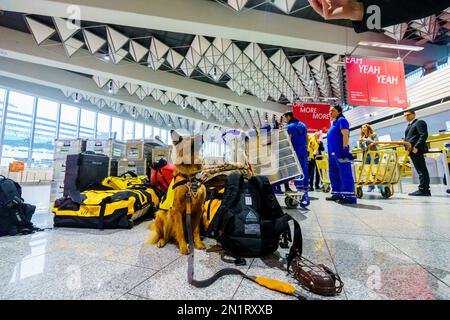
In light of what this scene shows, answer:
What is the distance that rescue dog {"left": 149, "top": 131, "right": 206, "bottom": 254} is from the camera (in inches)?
66.3

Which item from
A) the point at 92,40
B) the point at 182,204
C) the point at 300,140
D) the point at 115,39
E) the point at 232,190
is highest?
the point at 115,39

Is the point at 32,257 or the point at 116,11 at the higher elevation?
the point at 116,11

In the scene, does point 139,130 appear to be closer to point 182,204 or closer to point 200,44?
point 200,44

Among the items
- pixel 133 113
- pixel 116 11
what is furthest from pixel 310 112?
pixel 133 113

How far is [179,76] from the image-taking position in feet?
35.8

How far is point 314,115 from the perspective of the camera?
394 inches

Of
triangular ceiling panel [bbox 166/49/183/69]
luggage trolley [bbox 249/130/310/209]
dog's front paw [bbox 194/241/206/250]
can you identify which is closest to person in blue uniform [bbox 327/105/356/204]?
luggage trolley [bbox 249/130/310/209]

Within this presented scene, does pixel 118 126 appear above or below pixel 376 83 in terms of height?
above

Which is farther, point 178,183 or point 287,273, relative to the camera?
point 178,183

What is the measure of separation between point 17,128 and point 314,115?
1604 cm

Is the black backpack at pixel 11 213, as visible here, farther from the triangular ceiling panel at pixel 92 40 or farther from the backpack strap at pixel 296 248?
the triangular ceiling panel at pixel 92 40

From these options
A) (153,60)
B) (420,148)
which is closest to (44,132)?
(153,60)
